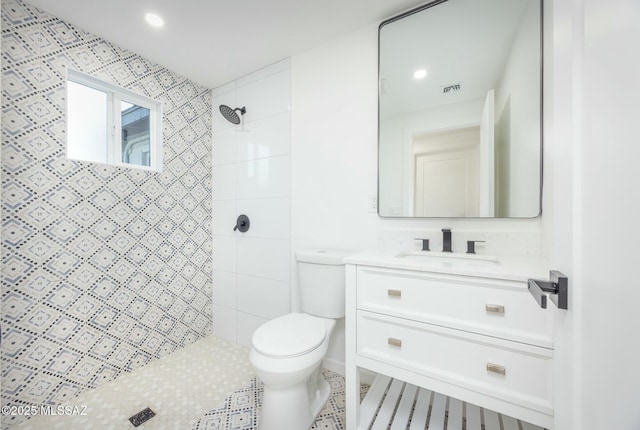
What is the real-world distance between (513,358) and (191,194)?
2.32m

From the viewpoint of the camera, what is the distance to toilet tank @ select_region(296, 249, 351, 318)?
154 cm

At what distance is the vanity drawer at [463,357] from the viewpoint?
883 mm

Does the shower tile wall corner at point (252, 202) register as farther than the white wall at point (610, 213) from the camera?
Answer: Yes

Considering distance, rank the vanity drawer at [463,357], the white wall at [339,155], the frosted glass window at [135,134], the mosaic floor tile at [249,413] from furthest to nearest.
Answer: the frosted glass window at [135,134] < the white wall at [339,155] < the mosaic floor tile at [249,413] < the vanity drawer at [463,357]

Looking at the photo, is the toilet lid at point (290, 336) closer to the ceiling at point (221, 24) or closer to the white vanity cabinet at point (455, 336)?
the white vanity cabinet at point (455, 336)

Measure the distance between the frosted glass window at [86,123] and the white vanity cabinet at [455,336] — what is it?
1.86m

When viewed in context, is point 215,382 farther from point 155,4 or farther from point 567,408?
point 155,4

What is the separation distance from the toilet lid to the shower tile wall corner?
1.57ft

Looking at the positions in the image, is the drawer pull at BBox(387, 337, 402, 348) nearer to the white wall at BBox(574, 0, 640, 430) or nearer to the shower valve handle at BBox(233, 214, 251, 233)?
the white wall at BBox(574, 0, 640, 430)

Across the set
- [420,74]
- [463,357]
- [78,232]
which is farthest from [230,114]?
[463,357]

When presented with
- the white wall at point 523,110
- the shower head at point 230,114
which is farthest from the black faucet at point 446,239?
the shower head at point 230,114

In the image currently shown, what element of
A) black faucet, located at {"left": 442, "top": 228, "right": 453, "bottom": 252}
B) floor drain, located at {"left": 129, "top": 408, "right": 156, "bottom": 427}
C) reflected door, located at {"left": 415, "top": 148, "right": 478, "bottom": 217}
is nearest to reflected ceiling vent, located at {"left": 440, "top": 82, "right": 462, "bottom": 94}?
reflected door, located at {"left": 415, "top": 148, "right": 478, "bottom": 217}

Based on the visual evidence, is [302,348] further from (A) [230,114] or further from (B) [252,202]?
(A) [230,114]

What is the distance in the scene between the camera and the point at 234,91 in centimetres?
223
